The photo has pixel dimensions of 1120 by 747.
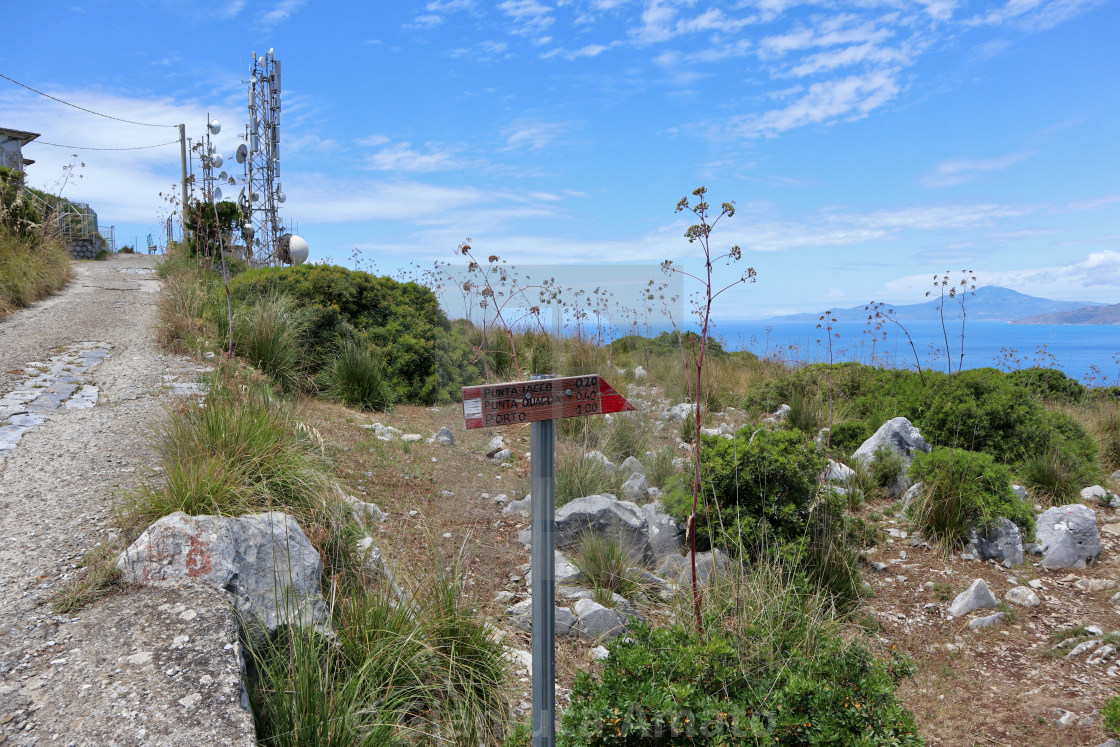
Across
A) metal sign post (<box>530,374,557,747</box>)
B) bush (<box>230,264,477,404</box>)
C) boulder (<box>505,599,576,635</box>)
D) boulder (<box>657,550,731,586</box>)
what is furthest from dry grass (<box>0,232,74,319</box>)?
metal sign post (<box>530,374,557,747</box>)

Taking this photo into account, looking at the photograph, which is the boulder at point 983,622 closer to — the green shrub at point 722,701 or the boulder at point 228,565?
the green shrub at point 722,701

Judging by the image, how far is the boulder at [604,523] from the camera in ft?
13.2

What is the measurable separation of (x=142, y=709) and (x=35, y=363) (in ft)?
19.5

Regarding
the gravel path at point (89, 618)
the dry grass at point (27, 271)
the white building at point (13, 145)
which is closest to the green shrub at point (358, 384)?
the gravel path at point (89, 618)

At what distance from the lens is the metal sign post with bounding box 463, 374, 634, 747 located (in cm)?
218

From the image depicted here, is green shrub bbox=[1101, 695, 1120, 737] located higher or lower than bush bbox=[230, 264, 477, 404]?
lower

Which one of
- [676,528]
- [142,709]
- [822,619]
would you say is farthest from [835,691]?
[142,709]

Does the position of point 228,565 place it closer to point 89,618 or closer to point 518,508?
point 89,618

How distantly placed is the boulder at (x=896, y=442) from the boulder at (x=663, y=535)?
263 centimetres

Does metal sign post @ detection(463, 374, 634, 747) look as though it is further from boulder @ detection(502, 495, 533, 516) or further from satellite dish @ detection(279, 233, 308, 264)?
satellite dish @ detection(279, 233, 308, 264)

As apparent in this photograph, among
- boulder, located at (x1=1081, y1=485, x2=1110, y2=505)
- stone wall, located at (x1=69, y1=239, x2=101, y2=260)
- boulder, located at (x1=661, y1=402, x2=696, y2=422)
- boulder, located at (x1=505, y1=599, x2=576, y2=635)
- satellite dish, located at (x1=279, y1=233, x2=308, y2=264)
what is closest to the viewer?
boulder, located at (x1=505, y1=599, x2=576, y2=635)

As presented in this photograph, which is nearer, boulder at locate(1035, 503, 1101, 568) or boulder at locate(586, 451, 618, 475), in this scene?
boulder at locate(586, 451, 618, 475)

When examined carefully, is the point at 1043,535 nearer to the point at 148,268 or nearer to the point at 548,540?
the point at 548,540

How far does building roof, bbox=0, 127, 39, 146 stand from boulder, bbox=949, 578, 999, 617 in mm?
33601
